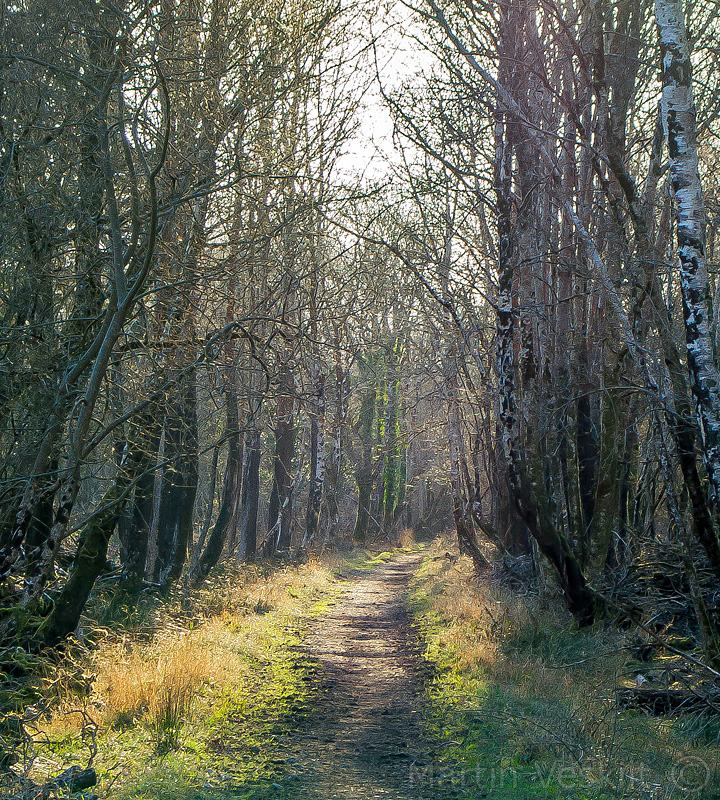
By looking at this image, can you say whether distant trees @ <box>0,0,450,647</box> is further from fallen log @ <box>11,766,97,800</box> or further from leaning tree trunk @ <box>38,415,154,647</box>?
fallen log @ <box>11,766,97,800</box>

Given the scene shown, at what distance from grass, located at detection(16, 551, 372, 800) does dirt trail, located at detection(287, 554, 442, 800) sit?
25cm

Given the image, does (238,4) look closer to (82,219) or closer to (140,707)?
(82,219)

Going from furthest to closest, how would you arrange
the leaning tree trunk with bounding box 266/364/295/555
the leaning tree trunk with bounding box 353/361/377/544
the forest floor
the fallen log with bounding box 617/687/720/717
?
the leaning tree trunk with bounding box 353/361/377/544 → the leaning tree trunk with bounding box 266/364/295/555 → the fallen log with bounding box 617/687/720/717 → the forest floor

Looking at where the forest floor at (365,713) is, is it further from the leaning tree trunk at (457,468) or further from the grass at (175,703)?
the leaning tree trunk at (457,468)

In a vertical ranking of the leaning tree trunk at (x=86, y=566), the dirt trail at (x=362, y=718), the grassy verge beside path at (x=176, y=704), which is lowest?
the dirt trail at (x=362, y=718)

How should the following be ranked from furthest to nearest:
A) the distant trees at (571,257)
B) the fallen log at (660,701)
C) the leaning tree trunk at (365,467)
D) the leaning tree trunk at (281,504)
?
the leaning tree trunk at (365,467), the leaning tree trunk at (281,504), the distant trees at (571,257), the fallen log at (660,701)

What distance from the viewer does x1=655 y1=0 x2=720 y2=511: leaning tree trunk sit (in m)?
5.30

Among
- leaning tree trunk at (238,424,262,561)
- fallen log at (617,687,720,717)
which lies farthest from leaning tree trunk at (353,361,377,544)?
fallen log at (617,687,720,717)

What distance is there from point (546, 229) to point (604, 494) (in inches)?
179

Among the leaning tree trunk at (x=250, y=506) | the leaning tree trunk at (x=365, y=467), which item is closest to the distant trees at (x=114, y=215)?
the leaning tree trunk at (x=250, y=506)

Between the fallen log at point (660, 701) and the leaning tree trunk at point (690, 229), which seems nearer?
the leaning tree trunk at point (690, 229)

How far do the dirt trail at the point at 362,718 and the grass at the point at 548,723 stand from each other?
0.79ft

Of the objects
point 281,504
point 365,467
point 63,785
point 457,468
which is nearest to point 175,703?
point 63,785

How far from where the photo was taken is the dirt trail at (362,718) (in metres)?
5.08
